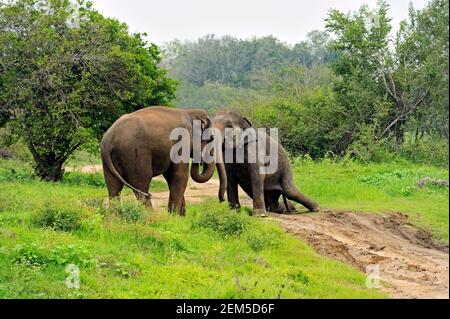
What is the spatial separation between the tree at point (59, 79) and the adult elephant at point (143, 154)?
20.8 feet

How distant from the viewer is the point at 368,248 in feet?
36.2

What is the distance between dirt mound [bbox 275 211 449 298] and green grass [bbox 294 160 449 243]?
550 millimetres

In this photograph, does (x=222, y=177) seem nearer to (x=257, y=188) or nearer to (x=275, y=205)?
(x=257, y=188)

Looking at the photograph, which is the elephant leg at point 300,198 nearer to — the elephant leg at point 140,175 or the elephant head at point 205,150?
the elephant head at point 205,150

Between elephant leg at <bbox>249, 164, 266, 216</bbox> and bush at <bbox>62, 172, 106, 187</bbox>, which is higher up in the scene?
elephant leg at <bbox>249, 164, 266, 216</bbox>

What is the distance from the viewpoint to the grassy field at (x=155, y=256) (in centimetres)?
764

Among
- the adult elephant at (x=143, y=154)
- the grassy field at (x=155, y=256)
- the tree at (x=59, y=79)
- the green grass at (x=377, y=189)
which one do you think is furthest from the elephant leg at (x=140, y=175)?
the tree at (x=59, y=79)

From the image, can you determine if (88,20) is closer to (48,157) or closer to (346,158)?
(48,157)

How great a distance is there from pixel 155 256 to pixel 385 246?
4.09 metres

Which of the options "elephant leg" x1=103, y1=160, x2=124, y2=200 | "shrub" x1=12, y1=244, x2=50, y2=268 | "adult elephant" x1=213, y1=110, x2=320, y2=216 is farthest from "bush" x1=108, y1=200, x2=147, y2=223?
"adult elephant" x1=213, y1=110, x2=320, y2=216

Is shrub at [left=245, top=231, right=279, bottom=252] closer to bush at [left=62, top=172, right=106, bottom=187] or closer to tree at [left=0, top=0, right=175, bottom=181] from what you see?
tree at [left=0, top=0, right=175, bottom=181]

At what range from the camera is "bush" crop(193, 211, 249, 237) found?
34.2 ft

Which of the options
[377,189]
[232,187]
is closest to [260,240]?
[232,187]

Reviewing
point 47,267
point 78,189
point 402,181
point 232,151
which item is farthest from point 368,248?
point 78,189
